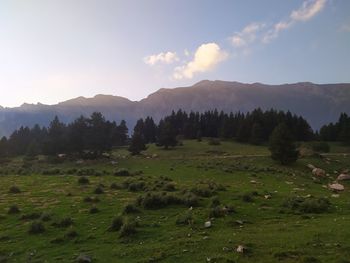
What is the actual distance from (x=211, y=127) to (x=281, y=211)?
120m

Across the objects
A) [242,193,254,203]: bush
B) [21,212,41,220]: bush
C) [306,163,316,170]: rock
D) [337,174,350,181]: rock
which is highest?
[242,193,254,203]: bush

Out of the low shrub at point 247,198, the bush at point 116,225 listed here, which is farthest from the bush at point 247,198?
the bush at point 116,225

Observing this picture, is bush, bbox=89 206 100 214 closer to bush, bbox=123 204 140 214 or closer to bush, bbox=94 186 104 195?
bush, bbox=123 204 140 214

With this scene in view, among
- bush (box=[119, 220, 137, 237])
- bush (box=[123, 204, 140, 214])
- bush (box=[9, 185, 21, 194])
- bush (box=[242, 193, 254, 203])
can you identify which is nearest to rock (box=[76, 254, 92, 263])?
bush (box=[119, 220, 137, 237])

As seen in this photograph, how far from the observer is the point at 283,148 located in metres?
64.6

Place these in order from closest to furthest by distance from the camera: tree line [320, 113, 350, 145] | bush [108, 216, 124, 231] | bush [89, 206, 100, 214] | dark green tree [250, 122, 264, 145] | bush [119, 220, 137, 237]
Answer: bush [119, 220, 137, 237] < bush [108, 216, 124, 231] < bush [89, 206, 100, 214] < dark green tree [250, 122, 264, 145] < tree line [320, 113, 350, 145]

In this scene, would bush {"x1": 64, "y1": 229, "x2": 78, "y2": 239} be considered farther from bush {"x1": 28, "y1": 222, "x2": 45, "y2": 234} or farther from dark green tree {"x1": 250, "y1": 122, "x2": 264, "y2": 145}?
dark green tree {"x1": 250, "y1": 122, "x2": 264, "y2": 145}

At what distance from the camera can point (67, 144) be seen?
271 ft

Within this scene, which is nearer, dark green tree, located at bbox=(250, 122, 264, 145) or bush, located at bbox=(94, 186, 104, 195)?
bush, located at bbox=(94, 186, 104, 195)

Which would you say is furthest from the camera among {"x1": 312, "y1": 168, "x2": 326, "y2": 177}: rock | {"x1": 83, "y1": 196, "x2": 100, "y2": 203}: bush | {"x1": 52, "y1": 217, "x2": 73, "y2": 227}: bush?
{"x1": 312, "y1": 168, "x2": 326, "y2": 177}: rock

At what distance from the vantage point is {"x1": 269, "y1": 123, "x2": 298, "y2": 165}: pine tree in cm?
6431

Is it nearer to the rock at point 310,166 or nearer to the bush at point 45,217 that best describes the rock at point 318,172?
the rock at point 310,166

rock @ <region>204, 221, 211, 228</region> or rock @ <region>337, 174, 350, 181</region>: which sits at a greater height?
rock @ <region>204, 221, 211, 228</region>

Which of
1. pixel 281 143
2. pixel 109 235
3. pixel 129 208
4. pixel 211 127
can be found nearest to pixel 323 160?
pixel 281 143
